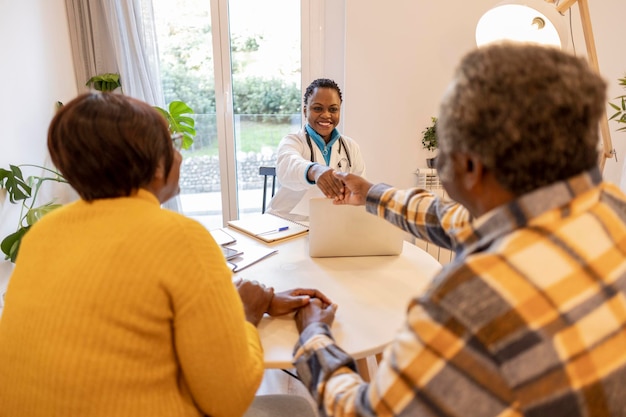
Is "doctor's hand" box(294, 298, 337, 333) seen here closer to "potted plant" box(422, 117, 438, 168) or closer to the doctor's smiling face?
the doctor's smiling face

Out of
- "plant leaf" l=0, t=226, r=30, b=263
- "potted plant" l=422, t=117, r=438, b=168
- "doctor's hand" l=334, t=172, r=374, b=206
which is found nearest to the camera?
"doctor's hand" l=334, t=172, r=374, b=206

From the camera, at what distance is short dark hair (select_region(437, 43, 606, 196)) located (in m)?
0.46

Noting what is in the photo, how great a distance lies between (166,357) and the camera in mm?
708

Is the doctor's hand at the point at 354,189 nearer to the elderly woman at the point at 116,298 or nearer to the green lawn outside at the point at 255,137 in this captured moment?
the elderly woman at the point at 116,298

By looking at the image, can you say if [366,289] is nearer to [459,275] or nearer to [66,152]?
[459,275]

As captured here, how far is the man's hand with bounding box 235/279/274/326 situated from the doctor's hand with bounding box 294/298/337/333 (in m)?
0.09

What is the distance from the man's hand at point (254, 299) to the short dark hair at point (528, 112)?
2.21 ft

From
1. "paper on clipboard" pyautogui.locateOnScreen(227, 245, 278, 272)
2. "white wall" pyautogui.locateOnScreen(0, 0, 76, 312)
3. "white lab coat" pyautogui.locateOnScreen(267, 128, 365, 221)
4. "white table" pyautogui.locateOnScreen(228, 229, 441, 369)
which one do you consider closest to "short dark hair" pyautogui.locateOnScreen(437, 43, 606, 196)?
"white table" pyautogui.locateOnScreen(228, 229, 441, 369)

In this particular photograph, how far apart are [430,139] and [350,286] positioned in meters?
1.88

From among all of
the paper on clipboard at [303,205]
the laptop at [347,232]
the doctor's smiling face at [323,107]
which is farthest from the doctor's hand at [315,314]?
the doctor's smiling face at [323,107]

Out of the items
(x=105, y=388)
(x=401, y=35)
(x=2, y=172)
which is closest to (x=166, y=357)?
(x=105, y=388)

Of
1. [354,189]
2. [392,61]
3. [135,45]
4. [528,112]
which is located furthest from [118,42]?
[528,112]

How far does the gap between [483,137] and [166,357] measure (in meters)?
0.63

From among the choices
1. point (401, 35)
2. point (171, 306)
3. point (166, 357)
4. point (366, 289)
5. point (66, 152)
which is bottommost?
point (366, 289)
